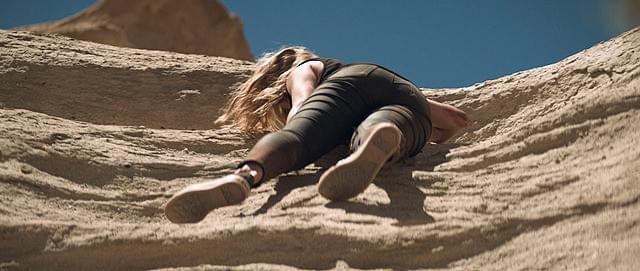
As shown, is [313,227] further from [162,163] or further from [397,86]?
[162,163]

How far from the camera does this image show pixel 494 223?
293 cm

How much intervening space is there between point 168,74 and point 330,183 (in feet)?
9.37

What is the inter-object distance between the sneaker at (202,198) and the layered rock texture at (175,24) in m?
15.3

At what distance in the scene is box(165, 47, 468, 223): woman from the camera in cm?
309

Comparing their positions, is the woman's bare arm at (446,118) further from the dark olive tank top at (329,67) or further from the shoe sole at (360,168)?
the shoe sole at (360,168)

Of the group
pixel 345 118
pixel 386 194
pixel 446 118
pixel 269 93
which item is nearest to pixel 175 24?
pixel 269 93

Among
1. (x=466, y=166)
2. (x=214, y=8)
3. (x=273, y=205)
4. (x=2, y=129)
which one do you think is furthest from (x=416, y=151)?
(x=214, y=8)

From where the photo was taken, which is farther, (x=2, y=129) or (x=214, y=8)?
(x=214, y=8)

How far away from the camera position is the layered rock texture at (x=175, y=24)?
1827cm

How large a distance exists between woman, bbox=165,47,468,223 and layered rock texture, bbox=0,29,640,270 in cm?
10

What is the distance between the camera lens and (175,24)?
18.8m

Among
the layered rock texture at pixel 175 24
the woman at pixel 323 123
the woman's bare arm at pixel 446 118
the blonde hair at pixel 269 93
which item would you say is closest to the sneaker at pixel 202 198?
the woman at pixel 323 123

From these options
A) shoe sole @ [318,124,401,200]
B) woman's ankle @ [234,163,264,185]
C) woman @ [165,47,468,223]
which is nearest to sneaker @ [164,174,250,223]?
woman @ [165,47,468,223]

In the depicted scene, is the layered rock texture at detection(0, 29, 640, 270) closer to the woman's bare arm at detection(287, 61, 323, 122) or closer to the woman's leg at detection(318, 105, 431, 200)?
the woman's leg at detection(318, 105, 431, 200)
